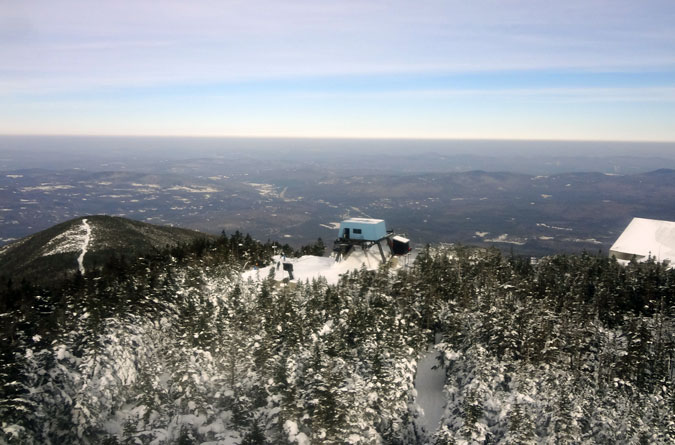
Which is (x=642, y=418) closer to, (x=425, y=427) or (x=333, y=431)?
(x=425, y=427)

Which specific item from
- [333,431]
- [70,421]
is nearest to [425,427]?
[333,431]

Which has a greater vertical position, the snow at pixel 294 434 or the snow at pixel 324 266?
the snow at pixel 324 266

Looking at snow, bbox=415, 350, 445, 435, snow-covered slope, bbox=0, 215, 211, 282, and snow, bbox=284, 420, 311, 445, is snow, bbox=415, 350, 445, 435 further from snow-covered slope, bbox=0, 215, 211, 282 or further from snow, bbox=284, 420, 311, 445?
snow-covered slope, bbox=0, 215, 211, 282

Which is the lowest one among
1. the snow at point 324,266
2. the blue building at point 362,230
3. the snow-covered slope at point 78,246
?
the snow-covered slope at point 78,246

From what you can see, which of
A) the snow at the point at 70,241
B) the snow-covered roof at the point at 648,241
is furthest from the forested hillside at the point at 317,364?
the snow-covered roof at the point at 648,241

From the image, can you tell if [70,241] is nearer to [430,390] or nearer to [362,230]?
[362,230]

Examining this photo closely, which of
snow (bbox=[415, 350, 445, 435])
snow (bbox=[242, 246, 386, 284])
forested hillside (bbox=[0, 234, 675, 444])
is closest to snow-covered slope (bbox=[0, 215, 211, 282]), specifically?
snow (bbox=[242, 246, 386, 284])

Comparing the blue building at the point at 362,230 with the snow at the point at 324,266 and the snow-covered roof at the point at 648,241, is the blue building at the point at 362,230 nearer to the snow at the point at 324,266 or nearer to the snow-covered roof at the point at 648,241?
the snow at the point at 324,266

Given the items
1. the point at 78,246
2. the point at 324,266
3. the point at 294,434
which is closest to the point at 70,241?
the point at 78,246
